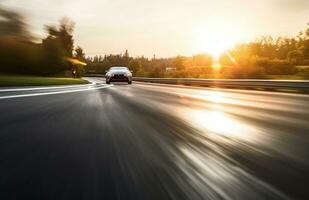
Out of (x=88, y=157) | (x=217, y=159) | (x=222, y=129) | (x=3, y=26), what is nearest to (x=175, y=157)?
(x=217, y=159)

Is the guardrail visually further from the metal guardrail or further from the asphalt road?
the asphalt road

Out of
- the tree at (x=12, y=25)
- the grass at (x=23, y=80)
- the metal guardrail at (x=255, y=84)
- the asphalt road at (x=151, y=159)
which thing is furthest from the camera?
the metal guardrail at (x=255, y=84)

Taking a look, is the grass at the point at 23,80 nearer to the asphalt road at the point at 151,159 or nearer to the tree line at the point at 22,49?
the tree line at the point at 22,49

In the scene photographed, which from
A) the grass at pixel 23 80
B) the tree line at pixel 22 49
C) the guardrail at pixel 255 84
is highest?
the tree line at pixel 22 49

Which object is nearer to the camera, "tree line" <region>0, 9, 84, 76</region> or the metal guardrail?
"tree line" <region>0, 9, 84, 76</region>

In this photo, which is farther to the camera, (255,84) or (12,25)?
(255,84)

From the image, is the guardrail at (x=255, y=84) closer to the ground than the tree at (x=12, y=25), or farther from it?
closer to the ground

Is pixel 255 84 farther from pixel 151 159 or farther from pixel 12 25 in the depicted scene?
pixel 151 159

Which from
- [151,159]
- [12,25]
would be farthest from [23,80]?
[151,159]

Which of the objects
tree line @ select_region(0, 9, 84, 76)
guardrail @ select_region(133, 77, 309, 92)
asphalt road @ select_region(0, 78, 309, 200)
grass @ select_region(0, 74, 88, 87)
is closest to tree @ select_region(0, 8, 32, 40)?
tree line @ select_region(0, 9, 84, 76)

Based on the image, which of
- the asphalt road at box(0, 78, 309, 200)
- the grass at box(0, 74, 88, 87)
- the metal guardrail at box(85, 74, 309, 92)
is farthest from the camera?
the metal guardrail at box(85, 74, 309, 92)

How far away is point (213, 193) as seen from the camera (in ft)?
9.35

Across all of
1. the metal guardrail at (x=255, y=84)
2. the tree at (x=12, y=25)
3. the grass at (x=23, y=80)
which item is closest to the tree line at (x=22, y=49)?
the tree at (x=12, y=25)

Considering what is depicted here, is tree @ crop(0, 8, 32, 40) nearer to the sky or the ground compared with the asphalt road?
nearer to the sky
